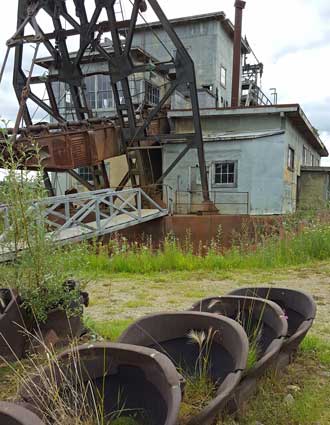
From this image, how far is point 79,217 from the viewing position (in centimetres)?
966

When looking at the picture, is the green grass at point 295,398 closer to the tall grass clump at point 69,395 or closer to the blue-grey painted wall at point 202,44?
the tall grass clump at point 69,395

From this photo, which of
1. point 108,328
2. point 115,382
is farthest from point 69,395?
point 108,328

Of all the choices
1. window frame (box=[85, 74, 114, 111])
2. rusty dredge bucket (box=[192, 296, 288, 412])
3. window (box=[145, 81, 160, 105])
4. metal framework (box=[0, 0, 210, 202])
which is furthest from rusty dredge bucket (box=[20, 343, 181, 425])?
window frame (box=[85, 74, 114, 111])

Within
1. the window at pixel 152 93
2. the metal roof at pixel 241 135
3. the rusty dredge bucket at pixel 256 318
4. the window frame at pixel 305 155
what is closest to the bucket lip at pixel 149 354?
the rusty dredge bucket at pixel 256 318

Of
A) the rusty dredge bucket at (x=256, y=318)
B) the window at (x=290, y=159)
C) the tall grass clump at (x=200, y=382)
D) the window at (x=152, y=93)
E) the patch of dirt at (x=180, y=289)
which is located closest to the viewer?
the tall grass clump at (x=200, y=382)

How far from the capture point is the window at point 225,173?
580 inches

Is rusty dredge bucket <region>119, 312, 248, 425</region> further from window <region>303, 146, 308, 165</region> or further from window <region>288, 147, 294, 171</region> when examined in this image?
window <region>303, 146, 308, 165</region>

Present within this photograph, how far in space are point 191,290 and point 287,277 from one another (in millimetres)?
1681

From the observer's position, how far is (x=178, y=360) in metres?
2.45

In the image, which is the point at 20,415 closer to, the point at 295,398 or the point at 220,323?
the point at 220,323

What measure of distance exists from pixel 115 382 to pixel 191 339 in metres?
0.59

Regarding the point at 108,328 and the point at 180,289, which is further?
the point at 180,289

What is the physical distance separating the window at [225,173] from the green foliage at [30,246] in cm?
1248

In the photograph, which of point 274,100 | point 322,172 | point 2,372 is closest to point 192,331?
point 2,372
